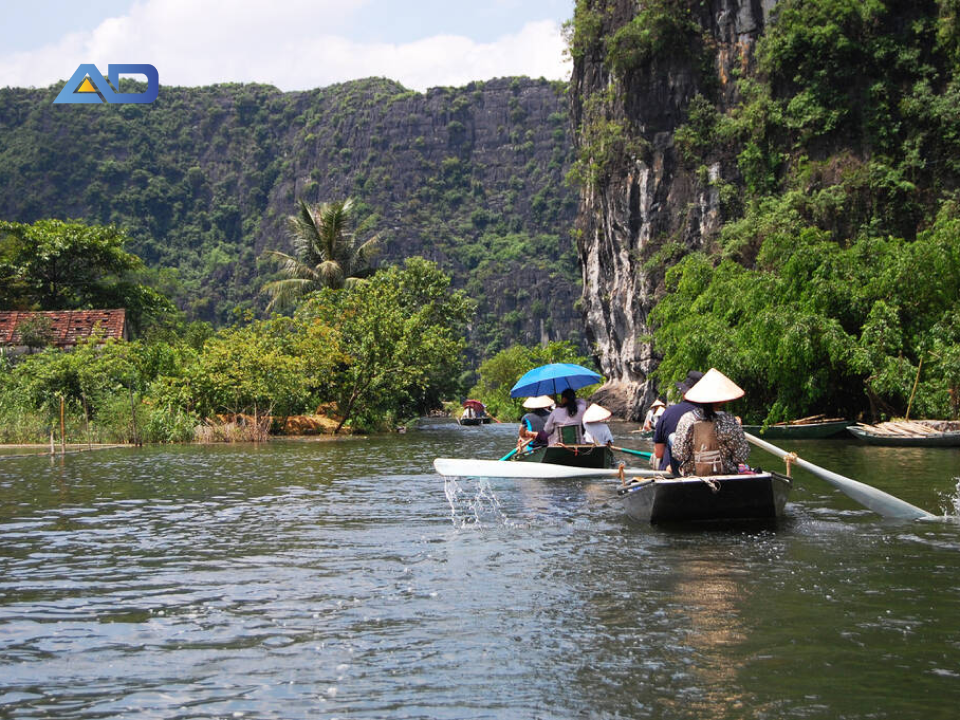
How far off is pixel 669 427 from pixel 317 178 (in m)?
143

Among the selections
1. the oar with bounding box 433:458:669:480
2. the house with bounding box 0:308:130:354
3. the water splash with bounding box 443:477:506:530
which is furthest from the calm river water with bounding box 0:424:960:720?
the house with bounding box 0:308:130:354

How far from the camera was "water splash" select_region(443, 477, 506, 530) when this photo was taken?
1217 centimetres

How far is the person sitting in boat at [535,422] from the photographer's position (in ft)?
55.2

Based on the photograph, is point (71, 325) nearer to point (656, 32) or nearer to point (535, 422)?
point (535, 422)

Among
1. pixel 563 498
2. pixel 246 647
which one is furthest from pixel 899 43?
pixel 246 647

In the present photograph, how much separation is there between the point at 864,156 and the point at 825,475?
3068 cm

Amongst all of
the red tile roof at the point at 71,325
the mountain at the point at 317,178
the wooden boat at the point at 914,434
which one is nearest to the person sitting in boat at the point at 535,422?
the wooden boat at the point at 914,434

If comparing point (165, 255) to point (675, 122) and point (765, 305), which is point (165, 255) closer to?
point (675, 122)

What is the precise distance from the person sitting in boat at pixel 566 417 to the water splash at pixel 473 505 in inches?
53.2

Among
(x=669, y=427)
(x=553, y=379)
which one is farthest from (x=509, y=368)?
(x=669, y=427)

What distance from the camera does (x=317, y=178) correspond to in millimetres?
150125

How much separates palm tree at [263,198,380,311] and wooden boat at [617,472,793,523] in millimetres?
33488

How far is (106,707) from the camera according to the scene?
5355 millimetres

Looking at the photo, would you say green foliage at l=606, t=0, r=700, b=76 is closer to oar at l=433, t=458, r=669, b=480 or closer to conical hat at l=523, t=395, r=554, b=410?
conical hat at l=523, t=395, r=554, b=410
